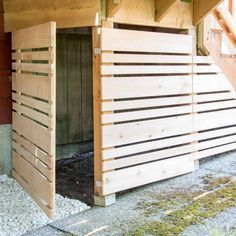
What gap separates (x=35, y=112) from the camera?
3.86 meters

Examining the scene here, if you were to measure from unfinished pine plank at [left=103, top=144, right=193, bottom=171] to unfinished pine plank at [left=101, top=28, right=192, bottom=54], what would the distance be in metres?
1.13

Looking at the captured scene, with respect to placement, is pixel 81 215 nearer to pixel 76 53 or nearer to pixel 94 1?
pixel 94 1

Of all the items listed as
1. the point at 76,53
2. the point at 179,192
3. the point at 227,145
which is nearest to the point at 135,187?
the point at 179,192

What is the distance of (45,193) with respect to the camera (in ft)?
11.7

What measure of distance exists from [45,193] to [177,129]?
189cm

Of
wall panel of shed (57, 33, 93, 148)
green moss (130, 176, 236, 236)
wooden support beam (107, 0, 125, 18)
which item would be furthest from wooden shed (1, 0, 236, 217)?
wall panel of shed (57, 33, 93, 148)

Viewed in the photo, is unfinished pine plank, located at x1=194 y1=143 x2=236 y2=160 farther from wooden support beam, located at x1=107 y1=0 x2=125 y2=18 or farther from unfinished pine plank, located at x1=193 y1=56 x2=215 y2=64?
wooden support beam, located at x1=107 y1=0 x2=125 y2=18

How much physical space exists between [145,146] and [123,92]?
701 mm

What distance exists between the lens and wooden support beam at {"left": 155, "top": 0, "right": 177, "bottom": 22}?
4246mm

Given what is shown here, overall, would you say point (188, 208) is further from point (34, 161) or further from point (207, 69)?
point (207, 69)

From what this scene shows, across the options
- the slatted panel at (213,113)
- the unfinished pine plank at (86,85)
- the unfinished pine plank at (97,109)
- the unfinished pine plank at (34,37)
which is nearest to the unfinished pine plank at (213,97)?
the slatted panel at (213,113)

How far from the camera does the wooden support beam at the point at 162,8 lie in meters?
4.25

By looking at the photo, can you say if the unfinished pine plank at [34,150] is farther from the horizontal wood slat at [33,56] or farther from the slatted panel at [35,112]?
the horizontal wood slat at [33,56]

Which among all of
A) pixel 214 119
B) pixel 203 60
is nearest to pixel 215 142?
pixel 214 119
